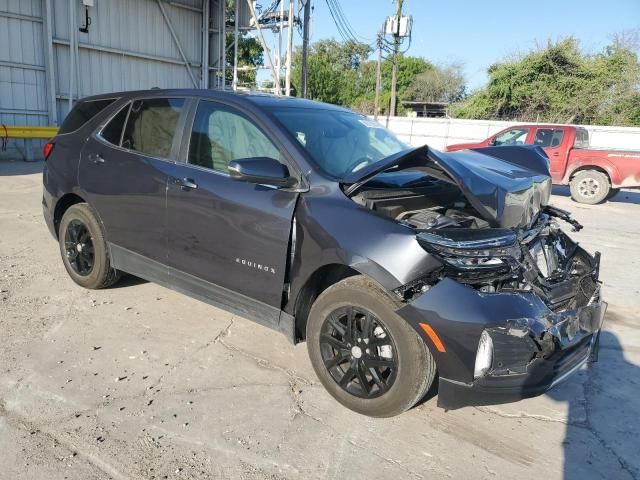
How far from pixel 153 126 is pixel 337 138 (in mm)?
1517

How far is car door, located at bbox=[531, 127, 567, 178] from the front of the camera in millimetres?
12734

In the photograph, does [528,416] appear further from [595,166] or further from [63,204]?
[595,166]

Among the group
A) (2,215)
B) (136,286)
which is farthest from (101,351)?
(2,215)

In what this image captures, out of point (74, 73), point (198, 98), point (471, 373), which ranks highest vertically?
point (74, 73)

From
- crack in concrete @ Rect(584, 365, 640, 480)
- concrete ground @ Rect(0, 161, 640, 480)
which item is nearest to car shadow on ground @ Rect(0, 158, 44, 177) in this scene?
concrete ground @ Rect(0, 161, 640, 480)

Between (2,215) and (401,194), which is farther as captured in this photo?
(2,215)

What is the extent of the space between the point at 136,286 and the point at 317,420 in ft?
8.80

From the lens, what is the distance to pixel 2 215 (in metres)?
7.41

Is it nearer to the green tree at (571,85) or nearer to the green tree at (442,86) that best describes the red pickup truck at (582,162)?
the green tree at (571,85)

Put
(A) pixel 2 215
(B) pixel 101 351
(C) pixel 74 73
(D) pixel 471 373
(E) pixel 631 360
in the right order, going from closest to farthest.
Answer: (D) pixel 471 373
(B) pixel 101 351
(E) pixel 631 360
(A) pixel 2 215
(C) pixel 74 73

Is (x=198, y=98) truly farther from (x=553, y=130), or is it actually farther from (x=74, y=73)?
(x=74, y=73)

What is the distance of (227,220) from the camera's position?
11.0ft

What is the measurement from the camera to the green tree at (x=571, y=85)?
93.0 ft

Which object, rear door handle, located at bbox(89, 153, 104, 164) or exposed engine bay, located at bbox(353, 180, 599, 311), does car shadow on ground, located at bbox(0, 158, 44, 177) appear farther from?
exposed engine bay, located at bbox(353, 180, 599, 311)
